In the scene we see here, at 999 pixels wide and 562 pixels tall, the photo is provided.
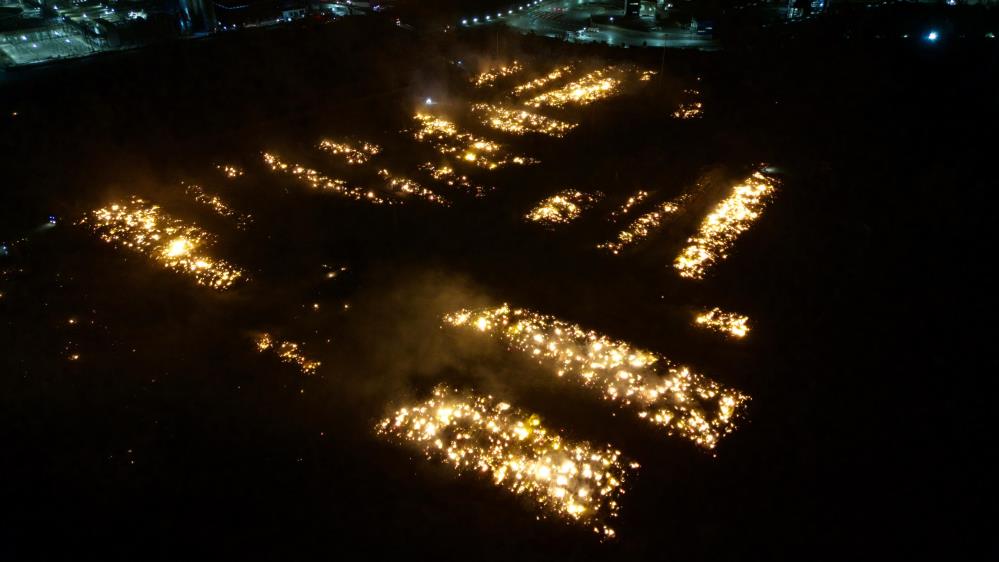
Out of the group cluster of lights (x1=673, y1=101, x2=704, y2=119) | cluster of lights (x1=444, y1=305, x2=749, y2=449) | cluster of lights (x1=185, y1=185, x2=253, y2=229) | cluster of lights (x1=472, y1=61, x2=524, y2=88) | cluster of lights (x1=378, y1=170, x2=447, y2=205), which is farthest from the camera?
cluster of lights (x1=472, y1=61, x2=524, y2=88)

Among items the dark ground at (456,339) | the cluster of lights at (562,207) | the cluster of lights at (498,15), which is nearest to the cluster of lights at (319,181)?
the dark ground at (456,339)

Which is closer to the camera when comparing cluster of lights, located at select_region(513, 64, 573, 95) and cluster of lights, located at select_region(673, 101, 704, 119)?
cluster of lights, located at select_region(673, 101, 704, 119)

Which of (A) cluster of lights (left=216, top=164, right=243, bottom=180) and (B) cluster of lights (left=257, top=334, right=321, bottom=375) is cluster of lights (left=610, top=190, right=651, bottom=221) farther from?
(A) cluster of lights (left=216, top=164, right=243, bottom=180)

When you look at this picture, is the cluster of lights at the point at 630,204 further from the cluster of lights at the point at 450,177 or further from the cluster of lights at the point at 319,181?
the cluster of lights at the point at 319,181

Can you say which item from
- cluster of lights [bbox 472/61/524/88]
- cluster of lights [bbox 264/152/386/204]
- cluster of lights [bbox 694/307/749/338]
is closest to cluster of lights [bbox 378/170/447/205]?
cluster of lights [bbox 264/152/386/204]

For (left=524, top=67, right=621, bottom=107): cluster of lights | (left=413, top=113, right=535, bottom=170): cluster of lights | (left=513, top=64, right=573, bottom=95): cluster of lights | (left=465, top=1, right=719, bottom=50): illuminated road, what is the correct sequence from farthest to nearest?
(left=465, top=1, right=719, bottom=50): illuminated road, (left=513, top=64, right=573, bottom=95): cluster of lights, (left=524, top=67, right=621, bottom=107): cluster of lights, (left=413, top=113, right=535, bottom=170): cluster of lights

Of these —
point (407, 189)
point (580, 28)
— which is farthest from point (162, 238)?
point (580, 28)
